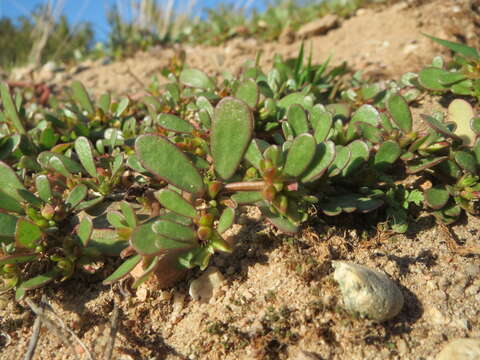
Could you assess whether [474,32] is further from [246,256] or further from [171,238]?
[171,238]

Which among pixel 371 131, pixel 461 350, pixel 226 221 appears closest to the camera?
pixel 461 350

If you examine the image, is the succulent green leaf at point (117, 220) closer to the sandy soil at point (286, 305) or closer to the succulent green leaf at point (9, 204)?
the sandy soil at point (286, 305)

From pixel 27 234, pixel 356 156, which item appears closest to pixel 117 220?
pixel 27 234

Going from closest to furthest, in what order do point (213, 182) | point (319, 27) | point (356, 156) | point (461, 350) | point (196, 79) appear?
point (461, 350) < point (213, 182) < point (356, 156) < point (196, 79) < point (319, 27)

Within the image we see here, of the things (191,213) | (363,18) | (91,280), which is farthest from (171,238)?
(363,18)

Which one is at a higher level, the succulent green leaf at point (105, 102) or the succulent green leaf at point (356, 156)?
the succulent green leaf at point (105, 102)

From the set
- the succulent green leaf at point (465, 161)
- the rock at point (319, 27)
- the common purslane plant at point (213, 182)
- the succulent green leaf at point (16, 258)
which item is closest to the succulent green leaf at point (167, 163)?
the common purslane plant at point (213, 182)

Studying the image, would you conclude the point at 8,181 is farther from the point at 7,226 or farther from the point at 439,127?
the point at 439,127
